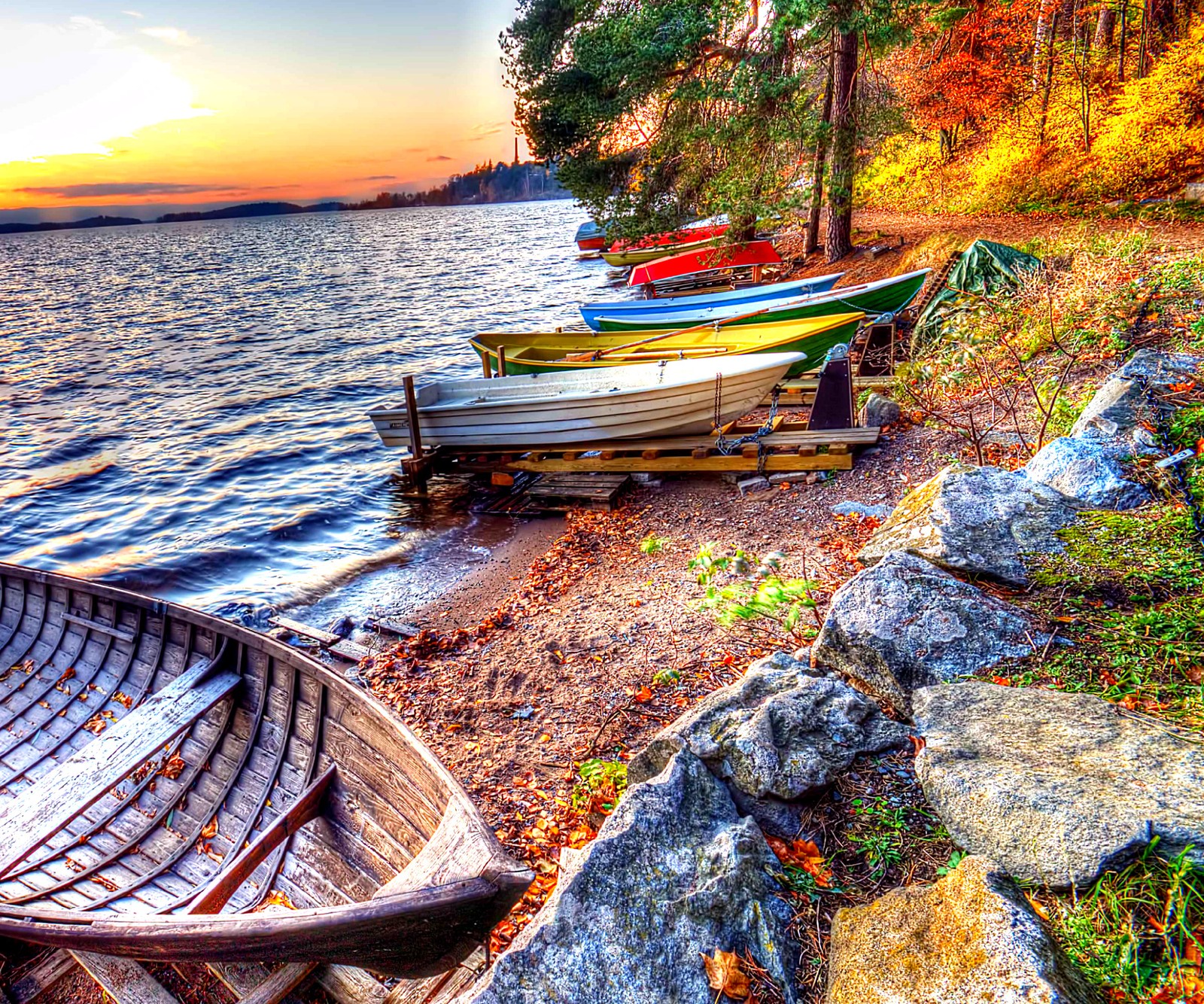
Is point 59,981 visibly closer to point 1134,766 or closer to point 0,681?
point 0,681

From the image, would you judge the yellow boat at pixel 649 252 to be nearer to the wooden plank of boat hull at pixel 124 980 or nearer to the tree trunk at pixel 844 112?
the tree trunk at pixel 844 112

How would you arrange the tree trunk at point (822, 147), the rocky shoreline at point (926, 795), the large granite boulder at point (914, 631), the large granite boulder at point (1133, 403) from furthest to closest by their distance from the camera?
the tree trunk at point (822, 147), the large granite boulder at point (1133, 403), the large granite boulder at point (914, 631), the rocky shoreline at point (926, 795)

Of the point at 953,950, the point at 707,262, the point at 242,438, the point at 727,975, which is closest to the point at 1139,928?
the point at 953,950

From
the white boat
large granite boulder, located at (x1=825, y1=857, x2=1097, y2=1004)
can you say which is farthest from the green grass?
the white boat

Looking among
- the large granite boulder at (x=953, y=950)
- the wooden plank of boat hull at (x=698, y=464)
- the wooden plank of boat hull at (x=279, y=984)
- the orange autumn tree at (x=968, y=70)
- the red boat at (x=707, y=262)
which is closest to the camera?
the large granite boulder at (x=953, y=950)

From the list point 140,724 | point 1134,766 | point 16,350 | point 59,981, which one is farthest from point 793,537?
point 16,350

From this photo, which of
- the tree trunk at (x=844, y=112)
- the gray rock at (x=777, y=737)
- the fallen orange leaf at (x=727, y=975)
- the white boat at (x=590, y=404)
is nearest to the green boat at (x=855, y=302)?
the white boat at (x=590, y=404)

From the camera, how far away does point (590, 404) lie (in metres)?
10.4

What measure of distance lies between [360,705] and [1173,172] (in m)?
22.6

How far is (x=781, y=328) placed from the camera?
44.0 ft

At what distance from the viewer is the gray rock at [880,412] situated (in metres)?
9.70

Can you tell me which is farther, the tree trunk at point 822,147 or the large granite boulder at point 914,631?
the tree trunk at point 822,147

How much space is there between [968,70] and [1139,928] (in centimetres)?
3174

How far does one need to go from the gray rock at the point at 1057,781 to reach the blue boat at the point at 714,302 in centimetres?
1447
